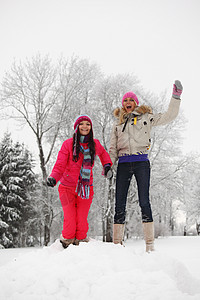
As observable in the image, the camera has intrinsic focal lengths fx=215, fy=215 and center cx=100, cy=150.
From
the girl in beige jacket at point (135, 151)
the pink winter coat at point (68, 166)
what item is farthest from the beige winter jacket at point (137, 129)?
the pink winter coat at point (68, 166)

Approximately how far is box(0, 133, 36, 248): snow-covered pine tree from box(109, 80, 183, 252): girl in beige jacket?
1336cm

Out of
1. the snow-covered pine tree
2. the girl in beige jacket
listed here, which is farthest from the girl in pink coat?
the snow-covered pine tree

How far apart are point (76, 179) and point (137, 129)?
1052 mm

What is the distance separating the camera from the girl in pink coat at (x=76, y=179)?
267cm

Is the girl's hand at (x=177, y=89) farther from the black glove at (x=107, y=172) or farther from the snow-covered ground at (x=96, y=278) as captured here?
the snow-covered ground at (x=96, y=278)

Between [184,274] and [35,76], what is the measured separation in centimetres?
1200

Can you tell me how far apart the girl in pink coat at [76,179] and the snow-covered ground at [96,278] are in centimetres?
88

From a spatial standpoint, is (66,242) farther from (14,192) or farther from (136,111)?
(14,192)

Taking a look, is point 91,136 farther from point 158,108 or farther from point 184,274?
point 158,108

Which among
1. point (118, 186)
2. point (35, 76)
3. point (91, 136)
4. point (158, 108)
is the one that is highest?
point (35, 76)

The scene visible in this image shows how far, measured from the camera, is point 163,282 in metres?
1.34

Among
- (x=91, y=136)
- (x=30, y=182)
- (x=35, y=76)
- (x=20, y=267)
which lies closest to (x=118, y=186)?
(x=91, y=136)

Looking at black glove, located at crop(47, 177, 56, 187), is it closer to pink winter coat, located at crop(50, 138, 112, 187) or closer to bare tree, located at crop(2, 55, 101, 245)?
pink winter coat, located at crop(50, 138, 112, 187)

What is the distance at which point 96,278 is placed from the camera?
4.54 feet
